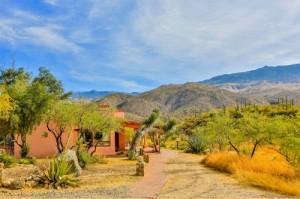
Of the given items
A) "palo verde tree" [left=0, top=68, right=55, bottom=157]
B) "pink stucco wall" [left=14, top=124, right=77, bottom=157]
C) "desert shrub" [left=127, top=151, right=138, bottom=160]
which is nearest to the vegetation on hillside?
"desert shrub" [left=127, top=151, right=138, bottom=160]

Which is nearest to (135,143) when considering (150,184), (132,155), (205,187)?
(132,155)

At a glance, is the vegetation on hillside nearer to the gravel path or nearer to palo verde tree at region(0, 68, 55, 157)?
the gravel path

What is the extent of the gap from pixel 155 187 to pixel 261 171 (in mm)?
6172

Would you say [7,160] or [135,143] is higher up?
[135,143]

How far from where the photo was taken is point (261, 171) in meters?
20.5

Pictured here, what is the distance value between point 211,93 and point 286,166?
16512cm

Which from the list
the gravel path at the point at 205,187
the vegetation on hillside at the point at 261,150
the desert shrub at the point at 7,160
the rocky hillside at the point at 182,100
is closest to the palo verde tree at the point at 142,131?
the vegetation on hillside at the point at 261,150

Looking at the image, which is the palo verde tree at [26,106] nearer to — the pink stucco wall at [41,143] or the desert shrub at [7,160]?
the desert shrub at [7,160]

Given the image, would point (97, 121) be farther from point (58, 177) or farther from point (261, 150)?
point (261, 150)

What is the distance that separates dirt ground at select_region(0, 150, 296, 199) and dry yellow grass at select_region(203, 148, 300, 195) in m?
0.64

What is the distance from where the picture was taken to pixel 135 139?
32.3 m

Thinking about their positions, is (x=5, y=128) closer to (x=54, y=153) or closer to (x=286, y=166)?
(x=54, y=153)

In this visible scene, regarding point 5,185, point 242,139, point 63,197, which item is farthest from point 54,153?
point 63,197

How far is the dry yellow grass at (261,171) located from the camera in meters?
16.1
